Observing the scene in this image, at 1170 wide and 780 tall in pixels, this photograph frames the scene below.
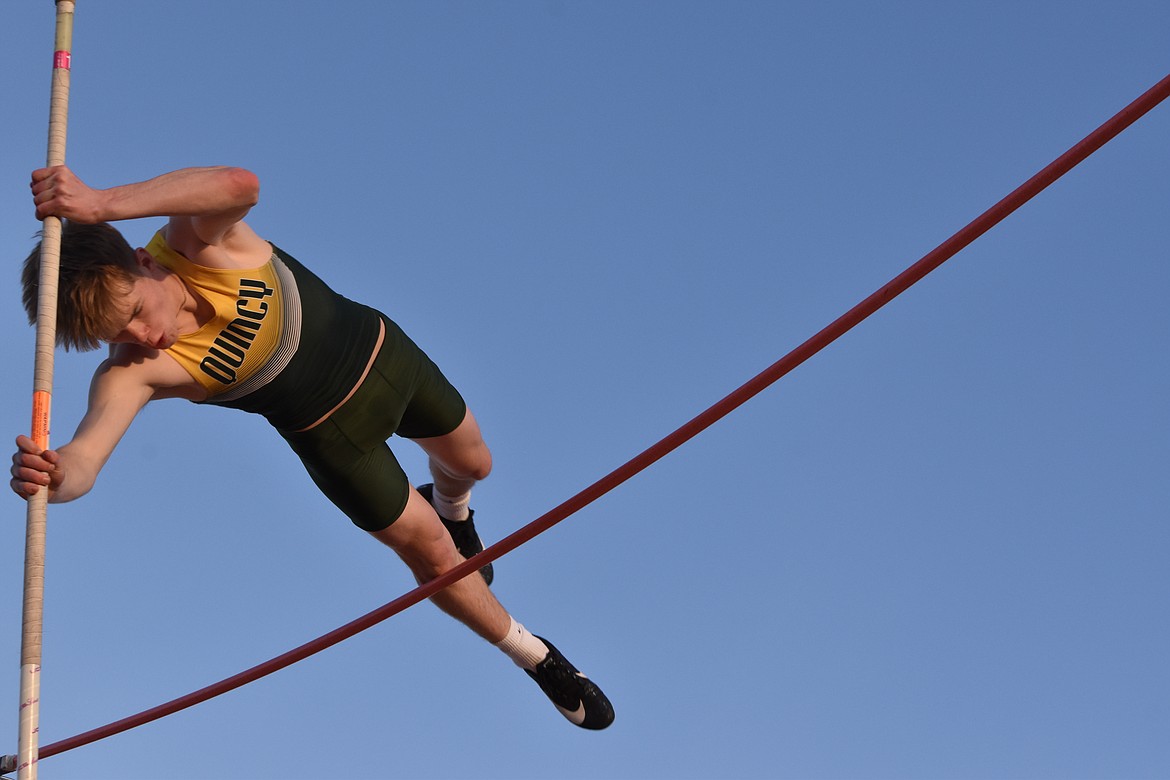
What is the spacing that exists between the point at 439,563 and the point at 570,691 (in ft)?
3.09

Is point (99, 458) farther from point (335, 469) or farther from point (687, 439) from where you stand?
point (687, 439)

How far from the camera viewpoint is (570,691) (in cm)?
622

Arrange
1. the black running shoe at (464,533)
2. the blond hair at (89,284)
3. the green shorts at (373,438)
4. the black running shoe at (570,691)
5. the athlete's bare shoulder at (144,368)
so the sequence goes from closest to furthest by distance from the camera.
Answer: the blond hair at (89,284) → the athlete's bare shoulder at (144,368) → the green shorts at (373,438) → the black running shoe at (570,691) → the black running shoe at (464,533)

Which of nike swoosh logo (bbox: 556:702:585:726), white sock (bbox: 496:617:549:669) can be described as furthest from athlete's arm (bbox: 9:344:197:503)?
nike swoosh logo (bbox: 556:702:585:726)

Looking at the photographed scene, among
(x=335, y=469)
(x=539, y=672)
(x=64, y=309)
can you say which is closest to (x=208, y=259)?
(x=64, y=309)

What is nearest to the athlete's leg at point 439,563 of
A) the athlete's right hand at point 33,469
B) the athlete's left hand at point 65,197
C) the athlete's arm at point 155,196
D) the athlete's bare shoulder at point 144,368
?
the athlete's bare shoulder at point 144,368

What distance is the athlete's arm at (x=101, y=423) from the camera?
4148mm

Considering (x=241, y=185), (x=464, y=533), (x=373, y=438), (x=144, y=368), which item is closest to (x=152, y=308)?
(x=144, y=368)

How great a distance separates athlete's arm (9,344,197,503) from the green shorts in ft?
1.86

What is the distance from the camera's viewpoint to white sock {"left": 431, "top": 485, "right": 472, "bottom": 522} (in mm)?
6352

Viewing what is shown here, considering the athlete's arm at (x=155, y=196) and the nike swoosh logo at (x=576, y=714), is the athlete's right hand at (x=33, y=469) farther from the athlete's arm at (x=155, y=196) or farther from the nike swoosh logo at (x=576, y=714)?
the nike swoosh logo at (x=576, y=714)

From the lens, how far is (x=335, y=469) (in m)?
5.42

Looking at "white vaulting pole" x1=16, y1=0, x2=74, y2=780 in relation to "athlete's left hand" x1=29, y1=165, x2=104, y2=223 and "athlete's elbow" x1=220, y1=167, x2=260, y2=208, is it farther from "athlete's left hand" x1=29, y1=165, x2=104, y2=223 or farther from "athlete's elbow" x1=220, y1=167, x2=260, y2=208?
"athlete's elbow" x1=220, y1=167, x2=260, y2=208

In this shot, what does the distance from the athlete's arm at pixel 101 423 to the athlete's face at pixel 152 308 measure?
0.08 m
